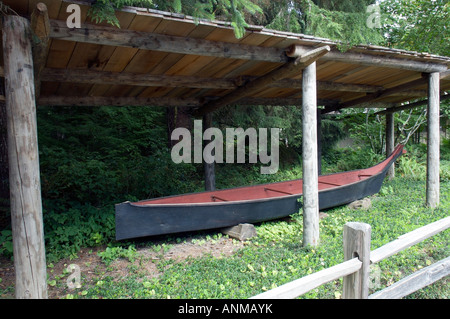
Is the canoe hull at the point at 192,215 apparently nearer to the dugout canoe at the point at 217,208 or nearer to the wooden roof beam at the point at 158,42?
the dugout canoe at the point at 217,208

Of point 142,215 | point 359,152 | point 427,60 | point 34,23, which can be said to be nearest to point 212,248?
point 142,215

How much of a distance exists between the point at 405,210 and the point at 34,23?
20.5 feet

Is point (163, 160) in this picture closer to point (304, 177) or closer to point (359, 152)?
point (304, 177)

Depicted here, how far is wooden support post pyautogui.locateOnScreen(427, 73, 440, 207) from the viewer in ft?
19.9

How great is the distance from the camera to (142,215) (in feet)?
14.3

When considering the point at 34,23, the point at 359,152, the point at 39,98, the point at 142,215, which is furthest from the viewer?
the point at 359,152

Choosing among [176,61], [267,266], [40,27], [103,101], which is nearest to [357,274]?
[267,266]

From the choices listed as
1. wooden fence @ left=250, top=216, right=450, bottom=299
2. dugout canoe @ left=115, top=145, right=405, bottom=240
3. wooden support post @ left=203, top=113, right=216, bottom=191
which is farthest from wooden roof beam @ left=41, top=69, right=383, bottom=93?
wooden fence @ left=250, top=216, right=450, bottom=299

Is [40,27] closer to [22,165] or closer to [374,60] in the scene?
[22,165]

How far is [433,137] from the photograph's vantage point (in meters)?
6.08
